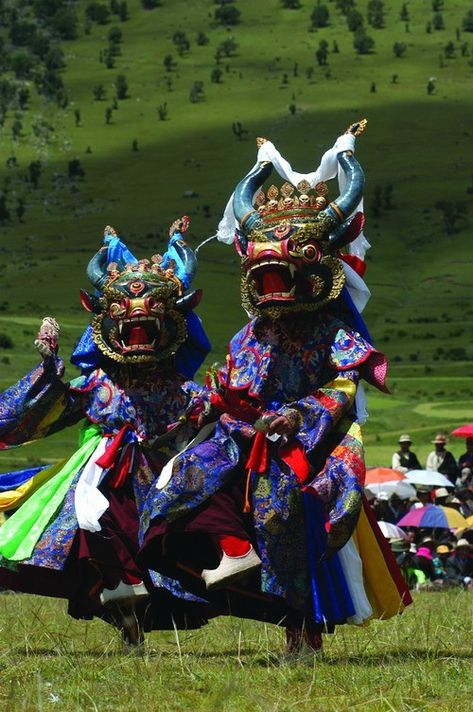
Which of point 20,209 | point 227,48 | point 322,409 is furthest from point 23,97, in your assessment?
point 322,409

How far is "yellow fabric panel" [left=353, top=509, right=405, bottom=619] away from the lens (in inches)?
303

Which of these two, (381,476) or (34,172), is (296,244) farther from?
(34,172)

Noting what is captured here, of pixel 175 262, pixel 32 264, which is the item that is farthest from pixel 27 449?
pixel 32 264

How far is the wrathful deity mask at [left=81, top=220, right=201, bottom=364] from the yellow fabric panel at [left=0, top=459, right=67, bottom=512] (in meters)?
0.68

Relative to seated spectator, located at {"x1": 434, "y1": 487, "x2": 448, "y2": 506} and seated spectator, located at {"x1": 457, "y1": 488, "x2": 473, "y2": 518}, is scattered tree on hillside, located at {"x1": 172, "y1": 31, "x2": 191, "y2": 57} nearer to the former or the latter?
seated spectator, located at {"x1": 457, "y1": 488, "x2": 473, "y2": 518}

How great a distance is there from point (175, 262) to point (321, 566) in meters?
2.41

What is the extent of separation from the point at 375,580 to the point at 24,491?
2.02 metres

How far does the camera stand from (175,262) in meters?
9.20

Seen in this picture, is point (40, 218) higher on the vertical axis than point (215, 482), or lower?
lower

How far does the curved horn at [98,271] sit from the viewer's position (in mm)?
8972

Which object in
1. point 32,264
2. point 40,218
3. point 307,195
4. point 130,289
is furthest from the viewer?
point 40,218

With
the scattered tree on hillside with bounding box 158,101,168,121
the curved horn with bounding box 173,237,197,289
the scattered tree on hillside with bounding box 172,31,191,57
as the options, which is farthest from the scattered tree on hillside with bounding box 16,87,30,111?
the curved horn with bounding box 173,237,197,289

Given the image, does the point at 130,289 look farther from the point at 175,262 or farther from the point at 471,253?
the point at 471,253

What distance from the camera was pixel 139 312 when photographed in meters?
8.61
